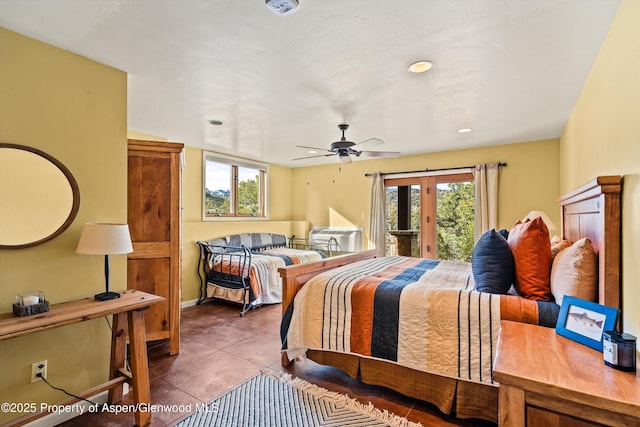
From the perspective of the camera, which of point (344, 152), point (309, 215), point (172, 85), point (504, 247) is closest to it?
point (504, 247)

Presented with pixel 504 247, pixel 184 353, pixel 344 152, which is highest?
pixel 344 152

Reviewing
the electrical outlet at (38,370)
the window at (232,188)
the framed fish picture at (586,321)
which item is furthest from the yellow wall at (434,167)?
the electrical outlet at (38,370)

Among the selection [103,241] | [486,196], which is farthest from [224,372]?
[486,196]

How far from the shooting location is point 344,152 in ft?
11.6

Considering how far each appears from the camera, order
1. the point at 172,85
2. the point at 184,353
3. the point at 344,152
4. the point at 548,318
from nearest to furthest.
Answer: the point at 548,318 → the point at 172,85 → the point at 184,353 → the point at 344,152

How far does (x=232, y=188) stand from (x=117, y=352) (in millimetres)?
3780

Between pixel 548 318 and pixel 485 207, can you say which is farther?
pixel 485 207

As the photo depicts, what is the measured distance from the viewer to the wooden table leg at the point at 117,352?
7.07ft

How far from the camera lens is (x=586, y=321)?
125cm

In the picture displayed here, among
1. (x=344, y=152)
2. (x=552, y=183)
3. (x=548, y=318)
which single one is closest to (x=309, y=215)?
(x=344, y=152)

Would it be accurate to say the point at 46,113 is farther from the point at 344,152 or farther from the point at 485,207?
the point at 485,207

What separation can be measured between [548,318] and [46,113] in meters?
3.32

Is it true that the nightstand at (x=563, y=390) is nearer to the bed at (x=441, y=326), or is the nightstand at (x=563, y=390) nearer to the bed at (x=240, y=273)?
the bed at (x=441, y=326)

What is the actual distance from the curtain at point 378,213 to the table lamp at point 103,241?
4.29 m
